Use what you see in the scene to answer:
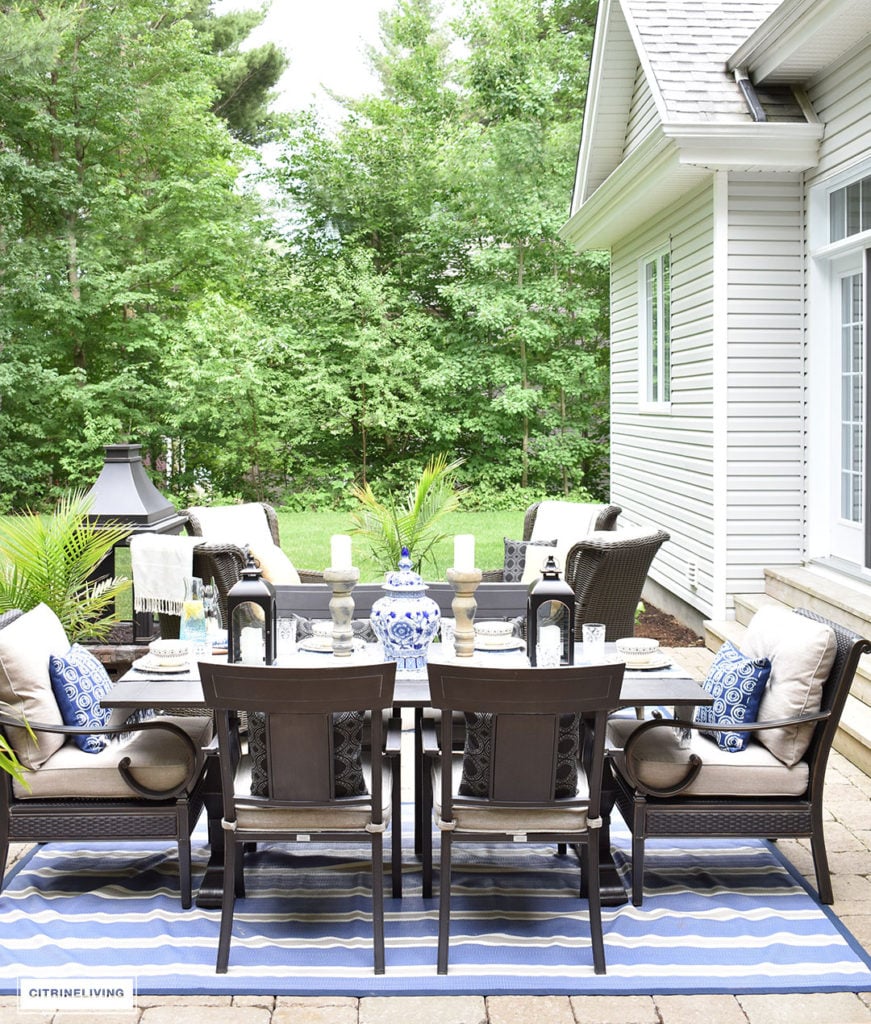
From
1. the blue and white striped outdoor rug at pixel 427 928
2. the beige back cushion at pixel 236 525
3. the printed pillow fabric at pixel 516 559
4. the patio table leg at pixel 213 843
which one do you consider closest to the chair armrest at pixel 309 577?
the beige back cushion at pixel 236 525

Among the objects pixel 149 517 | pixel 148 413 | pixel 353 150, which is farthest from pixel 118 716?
pixel 353 150

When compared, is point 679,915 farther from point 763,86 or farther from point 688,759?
point 763,86

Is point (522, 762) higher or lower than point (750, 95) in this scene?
lower

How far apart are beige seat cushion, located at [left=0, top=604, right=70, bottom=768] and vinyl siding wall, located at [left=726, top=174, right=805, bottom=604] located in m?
4.57

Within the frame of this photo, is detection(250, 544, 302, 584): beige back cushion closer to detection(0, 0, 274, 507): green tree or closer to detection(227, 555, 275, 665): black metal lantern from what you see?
Result: detection(227, 555, 275, 665): black metal lantern

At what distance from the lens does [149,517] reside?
616 centimetres

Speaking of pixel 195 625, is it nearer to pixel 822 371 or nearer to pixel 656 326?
pixel 822 371

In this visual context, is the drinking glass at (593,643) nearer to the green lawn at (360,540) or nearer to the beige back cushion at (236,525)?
the beige back cushion at (236,525)

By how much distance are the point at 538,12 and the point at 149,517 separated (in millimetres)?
12953

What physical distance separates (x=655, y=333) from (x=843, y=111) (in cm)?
308

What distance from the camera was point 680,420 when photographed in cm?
766

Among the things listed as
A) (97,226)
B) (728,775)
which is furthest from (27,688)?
(97,226)

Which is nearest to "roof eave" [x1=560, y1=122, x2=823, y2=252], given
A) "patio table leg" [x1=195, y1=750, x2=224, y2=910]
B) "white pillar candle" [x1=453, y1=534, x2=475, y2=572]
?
"white pillar candle" [x1=453, y1=534, x2=475, y2=572]

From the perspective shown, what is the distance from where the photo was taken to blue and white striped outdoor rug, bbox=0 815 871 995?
290 cm
